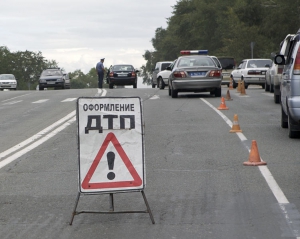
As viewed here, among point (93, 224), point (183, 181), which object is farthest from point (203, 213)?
point (183, 181)

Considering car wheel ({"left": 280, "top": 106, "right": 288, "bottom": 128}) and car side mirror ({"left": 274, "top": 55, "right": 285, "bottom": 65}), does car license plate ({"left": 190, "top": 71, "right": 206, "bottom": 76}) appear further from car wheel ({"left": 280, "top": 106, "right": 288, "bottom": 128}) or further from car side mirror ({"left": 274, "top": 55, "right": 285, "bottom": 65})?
car side mirror ({"left": 274, "top": 55, "right": 285, "bottom": 65})

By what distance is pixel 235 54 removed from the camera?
241 feet

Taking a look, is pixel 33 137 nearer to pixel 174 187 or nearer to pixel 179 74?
pixel 174 187

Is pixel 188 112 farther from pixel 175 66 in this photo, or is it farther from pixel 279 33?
pixel 279 33

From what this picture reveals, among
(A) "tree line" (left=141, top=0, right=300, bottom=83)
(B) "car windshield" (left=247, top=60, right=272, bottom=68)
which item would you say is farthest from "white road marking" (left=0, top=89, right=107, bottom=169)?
(A) "tree line" (left=141, top=0, right=300, bottom=83)

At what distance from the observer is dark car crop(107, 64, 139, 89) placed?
157 feet

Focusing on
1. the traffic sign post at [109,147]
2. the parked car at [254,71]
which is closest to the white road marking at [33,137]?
the traffic sign post at [109,147]

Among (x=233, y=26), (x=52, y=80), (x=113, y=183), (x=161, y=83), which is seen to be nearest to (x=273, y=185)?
(x=113, y=183)

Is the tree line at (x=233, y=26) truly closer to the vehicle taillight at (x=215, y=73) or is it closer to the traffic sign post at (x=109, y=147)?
the vehicle taillight at (x=215, y=73)

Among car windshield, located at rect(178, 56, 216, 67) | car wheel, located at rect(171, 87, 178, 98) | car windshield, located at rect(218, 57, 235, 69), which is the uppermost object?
car windshield, located at rect(178, 56, 216, 67)

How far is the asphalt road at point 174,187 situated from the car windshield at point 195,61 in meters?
10.1

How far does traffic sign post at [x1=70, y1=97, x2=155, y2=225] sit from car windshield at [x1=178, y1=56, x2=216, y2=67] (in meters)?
20.8

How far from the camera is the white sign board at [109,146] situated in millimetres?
7559

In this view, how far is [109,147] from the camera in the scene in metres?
7.60
